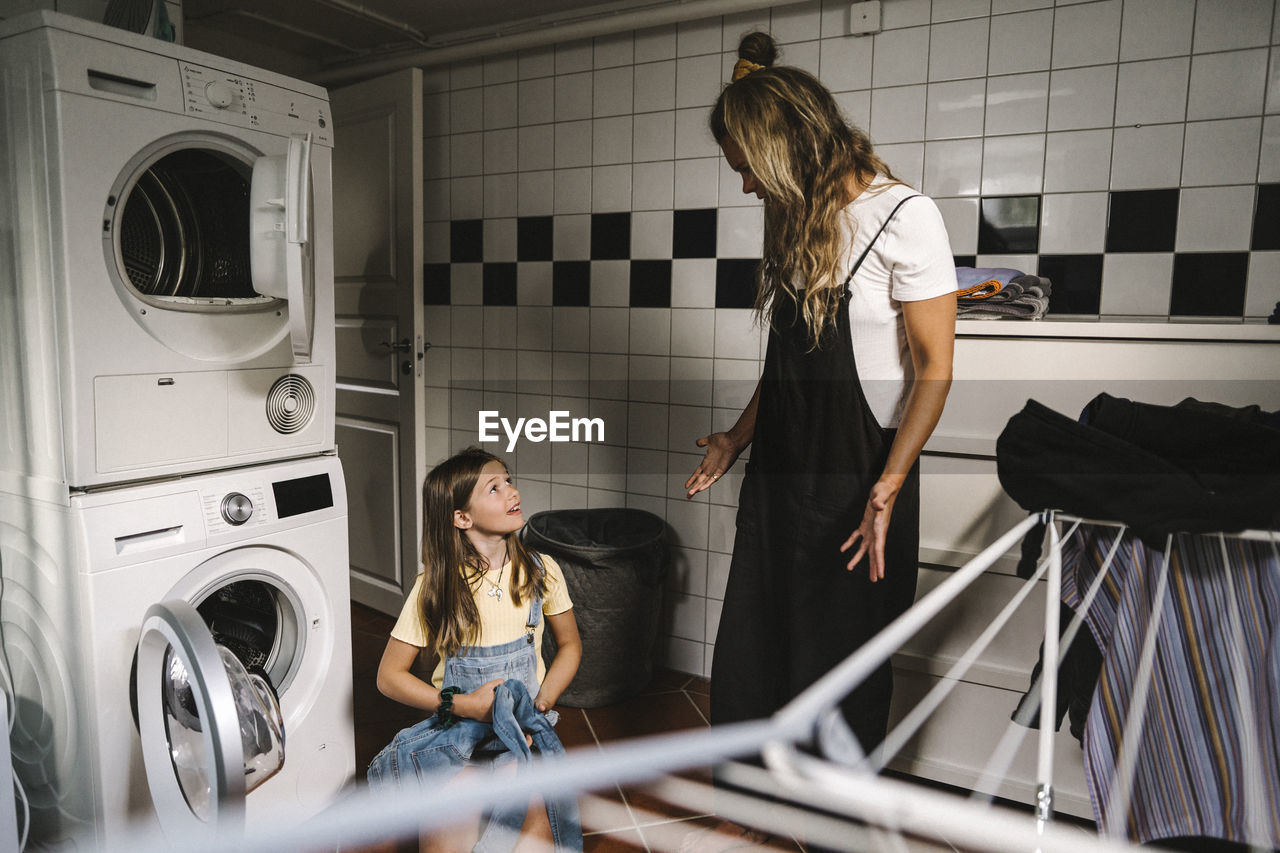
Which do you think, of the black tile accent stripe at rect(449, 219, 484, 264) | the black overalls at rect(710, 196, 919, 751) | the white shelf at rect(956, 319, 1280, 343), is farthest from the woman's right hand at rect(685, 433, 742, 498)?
the black tile accent stripe at rect(449, 219, 484, 264)

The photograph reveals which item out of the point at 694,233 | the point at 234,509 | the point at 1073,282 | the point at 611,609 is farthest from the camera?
the point at 694,233

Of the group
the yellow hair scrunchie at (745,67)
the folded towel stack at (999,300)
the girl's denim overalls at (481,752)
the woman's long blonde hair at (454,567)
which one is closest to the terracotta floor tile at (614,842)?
the girl's denim overalls at (481,752)

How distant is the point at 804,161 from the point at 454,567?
3.04ft

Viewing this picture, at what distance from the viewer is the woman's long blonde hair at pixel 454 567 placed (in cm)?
146

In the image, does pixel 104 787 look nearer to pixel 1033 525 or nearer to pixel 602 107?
pixel 1033 525

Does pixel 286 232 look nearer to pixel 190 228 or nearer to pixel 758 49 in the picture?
pixel 190 228

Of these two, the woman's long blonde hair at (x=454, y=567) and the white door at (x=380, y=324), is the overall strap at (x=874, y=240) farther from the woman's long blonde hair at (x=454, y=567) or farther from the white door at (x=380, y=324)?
the white door at (x=380, y=324)

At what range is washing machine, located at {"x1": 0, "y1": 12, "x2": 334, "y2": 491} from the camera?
1276 millimetres

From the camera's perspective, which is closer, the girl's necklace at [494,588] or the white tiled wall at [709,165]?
the girl's necklace at [494,588]

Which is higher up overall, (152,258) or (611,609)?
(152,258)

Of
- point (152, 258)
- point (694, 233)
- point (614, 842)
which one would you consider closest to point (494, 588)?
point (614, 842)

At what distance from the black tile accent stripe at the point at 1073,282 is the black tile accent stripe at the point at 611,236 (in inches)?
44.0

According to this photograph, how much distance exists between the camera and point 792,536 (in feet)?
4.88

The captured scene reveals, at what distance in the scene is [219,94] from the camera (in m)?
1.44
